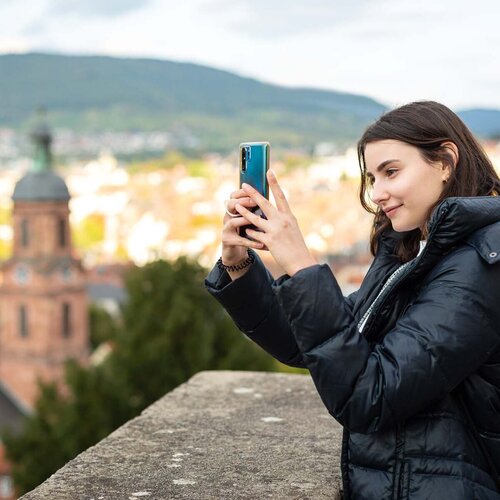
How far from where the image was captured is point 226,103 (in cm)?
16950

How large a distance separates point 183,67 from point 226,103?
9.54m

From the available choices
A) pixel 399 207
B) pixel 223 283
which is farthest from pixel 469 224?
pixel 223 283

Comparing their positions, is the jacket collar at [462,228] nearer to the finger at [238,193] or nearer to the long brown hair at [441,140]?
the long brown hair at [441,140]

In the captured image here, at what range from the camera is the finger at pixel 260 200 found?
1.89m

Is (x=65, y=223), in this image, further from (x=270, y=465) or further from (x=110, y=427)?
(x=270, y=465)

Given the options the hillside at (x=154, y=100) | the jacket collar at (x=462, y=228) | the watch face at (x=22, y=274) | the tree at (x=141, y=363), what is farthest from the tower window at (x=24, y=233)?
the hillside at (x=154, y=100)

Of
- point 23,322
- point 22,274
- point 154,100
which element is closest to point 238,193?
point 22,274

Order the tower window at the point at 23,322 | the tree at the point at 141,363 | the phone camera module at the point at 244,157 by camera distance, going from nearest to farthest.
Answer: the phone camera module at the point at 244,157 < the tree at the point at 141,363 < the tower window at the point at 23,322

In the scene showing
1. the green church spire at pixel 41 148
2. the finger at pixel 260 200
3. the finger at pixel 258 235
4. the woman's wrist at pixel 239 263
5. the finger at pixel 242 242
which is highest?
the green church spire at pixel 41 148

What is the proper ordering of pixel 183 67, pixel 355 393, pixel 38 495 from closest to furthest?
pixel 355 393 < pixel 38 495 < pixel 183 67

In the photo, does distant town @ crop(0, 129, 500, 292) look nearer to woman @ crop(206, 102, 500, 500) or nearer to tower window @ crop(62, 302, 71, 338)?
tower window @ crop(62, 302, 71, 338)

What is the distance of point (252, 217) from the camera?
192cm

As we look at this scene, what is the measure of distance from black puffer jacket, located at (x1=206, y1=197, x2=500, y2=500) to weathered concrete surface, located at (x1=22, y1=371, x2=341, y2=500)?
1.42 ft

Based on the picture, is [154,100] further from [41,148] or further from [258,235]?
[258,235]
